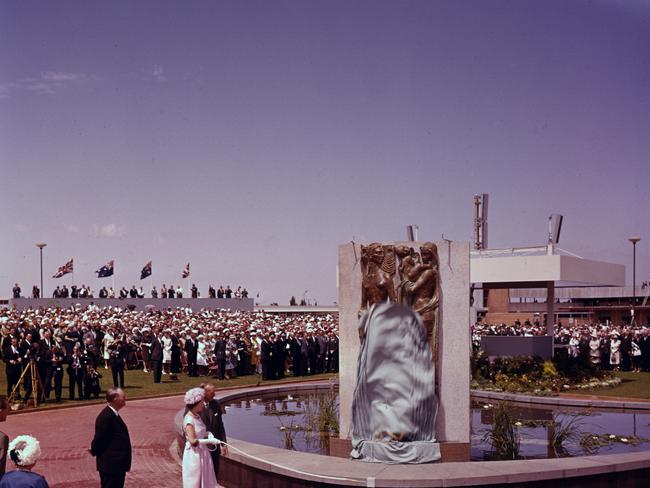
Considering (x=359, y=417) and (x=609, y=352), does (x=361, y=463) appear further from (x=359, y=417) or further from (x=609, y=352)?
(x=609, y=352)

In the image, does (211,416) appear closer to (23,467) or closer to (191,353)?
(23,467)

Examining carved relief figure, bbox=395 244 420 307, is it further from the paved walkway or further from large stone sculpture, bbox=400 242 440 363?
the paved walkway

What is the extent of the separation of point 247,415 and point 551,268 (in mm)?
11208

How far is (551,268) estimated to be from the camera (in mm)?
23984

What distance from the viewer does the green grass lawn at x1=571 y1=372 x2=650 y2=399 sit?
75.5 feet

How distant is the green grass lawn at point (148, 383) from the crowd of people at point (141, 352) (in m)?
0.30

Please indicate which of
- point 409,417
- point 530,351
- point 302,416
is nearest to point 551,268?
point 530,351

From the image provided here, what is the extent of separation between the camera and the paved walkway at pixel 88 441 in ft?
38.9

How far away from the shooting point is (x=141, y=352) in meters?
29.8

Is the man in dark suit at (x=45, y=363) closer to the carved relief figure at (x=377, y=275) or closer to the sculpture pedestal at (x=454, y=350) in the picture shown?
the sculpture pedestal at (x=454, y=350)

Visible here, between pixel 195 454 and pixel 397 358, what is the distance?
13.2 feet

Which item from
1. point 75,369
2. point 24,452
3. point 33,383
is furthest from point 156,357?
point 24,452

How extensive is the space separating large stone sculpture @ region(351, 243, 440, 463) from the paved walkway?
302 cm

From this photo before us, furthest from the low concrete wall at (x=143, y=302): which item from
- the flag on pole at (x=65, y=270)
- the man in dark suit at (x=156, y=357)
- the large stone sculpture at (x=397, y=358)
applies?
the large stone sculpture at (x=397, y=358)
